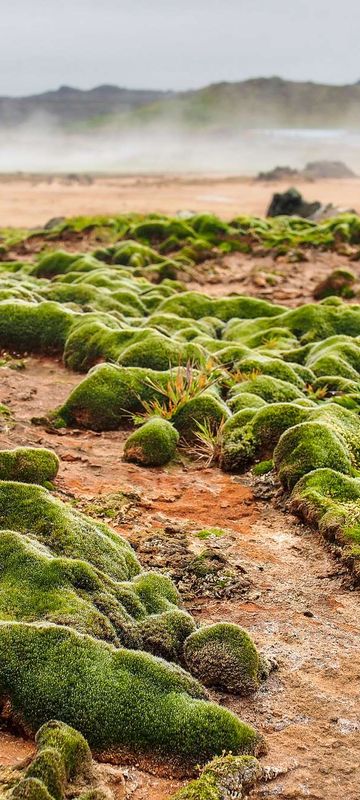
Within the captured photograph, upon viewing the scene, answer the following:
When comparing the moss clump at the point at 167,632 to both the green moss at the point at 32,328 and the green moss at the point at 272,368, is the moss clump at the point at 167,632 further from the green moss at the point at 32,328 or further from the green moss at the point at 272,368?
the green moss at the point at 32,328

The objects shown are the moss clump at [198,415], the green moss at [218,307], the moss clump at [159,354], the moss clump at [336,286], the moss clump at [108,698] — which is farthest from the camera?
the moss clump at [336,286]

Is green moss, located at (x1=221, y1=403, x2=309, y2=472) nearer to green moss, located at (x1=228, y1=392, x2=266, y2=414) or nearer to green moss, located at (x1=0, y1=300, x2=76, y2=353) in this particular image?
green moss, located at (x1=228, y1=392, x2=266, y2=414)

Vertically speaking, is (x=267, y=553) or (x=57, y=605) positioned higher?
(x=57, y=605)

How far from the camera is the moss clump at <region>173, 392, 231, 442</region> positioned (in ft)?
34.5

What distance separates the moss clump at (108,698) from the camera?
5.28m

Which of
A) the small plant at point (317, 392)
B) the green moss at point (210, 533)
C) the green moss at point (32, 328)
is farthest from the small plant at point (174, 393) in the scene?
the green moss at point (32, 328)

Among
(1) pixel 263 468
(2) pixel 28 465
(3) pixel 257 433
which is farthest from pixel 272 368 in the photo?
(2) pixel 28 465

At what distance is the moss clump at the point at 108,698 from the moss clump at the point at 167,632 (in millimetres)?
419

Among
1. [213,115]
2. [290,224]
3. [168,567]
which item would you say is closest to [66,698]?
[168,567]

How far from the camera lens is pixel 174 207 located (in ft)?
162

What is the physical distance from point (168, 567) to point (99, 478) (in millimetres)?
1982

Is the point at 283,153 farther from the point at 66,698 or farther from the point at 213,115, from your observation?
the point at 66,698

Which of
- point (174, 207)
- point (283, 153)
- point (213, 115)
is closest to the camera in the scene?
point (174, 207)

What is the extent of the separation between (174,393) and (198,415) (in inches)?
26.4
